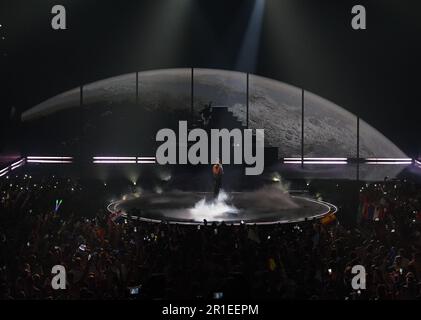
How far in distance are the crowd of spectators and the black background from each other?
14.7 meters

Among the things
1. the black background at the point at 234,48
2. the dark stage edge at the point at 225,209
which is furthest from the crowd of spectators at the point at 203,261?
the black background at the point at 234,48

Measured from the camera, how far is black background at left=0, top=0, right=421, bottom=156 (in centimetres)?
2434

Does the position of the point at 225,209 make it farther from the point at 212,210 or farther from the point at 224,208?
the point at 212,210

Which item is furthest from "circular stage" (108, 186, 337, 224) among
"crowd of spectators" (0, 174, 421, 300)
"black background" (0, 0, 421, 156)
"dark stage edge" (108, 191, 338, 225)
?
"black background" (0, 0, 421, 156)

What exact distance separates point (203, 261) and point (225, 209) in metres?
8.08

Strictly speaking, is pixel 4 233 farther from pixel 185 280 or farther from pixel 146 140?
pixel 146 140

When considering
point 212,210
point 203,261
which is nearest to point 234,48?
point 212,210

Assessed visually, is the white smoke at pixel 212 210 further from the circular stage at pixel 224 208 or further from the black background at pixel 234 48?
the black background at pixel 234 48

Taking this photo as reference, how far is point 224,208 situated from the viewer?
A: 1670 centimetres

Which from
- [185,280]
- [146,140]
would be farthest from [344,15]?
[185,280]

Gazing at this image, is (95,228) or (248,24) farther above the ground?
(248,24)

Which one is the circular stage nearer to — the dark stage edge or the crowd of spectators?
the dark stage edge

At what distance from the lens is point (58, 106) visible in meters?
25.8
